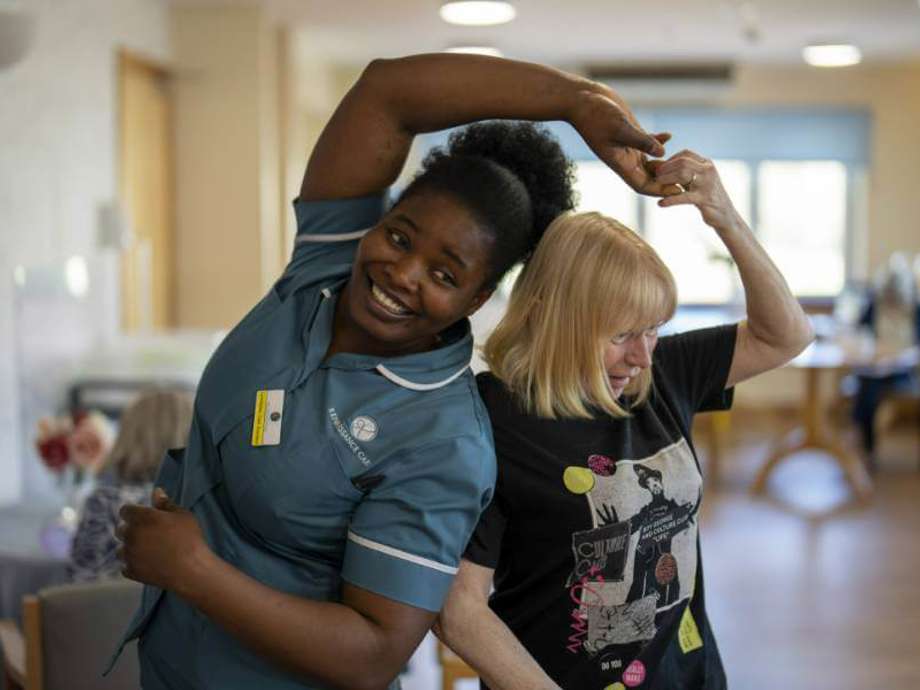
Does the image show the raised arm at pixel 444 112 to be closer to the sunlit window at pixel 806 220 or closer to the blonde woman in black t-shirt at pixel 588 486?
the blonde woman in black t-shirt at pixel 588 486

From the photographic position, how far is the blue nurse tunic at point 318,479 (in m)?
1.27

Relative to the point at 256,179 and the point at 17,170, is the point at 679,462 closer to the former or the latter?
the point at 17,170

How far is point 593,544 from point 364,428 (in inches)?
13.9

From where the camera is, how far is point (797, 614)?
15.4 ft

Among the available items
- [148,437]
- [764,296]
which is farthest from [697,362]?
[148,437]

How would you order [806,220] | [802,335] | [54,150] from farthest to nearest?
[806,220]
[54,150]
[802,335]

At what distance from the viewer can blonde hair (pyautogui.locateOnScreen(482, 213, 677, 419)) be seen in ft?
5.01

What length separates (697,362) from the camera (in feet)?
5.53

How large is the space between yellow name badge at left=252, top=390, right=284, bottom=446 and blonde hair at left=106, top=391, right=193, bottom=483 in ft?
5.00

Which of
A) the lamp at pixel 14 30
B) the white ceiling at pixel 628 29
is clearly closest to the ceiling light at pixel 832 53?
the white ceiling at pixel 628 29

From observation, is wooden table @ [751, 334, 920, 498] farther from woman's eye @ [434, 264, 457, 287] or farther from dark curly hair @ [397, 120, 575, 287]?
woman's eye @ [434, 264, 457, 287]

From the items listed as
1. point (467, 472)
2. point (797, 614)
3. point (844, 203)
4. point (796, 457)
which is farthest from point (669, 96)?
point (467, 472)

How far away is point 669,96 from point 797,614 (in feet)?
18.6

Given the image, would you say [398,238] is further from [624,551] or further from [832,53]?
[832,53]
